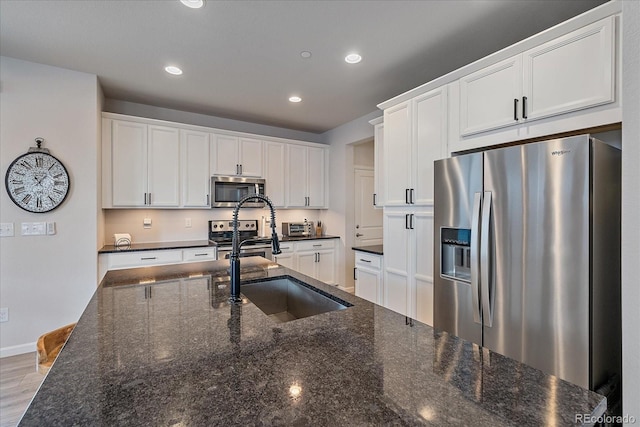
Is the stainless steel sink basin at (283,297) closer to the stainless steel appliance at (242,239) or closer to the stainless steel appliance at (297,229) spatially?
the stainless steel appliance at (242,239)

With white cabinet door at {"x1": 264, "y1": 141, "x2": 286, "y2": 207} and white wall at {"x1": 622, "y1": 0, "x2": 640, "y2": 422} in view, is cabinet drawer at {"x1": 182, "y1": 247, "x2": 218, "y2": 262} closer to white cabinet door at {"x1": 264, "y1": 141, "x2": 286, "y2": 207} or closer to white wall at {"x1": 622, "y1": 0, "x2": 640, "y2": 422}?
white cabinet door at {"x1": 264, "y1": 141, "x2": 286, "y2": 207}

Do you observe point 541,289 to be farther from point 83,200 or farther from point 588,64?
point 83,200

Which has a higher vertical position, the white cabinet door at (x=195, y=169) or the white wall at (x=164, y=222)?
the white cabinet door at (x=195, y=169)

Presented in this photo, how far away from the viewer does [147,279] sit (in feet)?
5.75

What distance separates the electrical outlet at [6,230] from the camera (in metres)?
2.75

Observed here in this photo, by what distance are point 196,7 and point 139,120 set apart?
80.4 inches

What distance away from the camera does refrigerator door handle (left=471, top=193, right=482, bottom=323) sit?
1.90 m

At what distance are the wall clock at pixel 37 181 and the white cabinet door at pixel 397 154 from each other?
3.17m

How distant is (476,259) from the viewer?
1.90 m

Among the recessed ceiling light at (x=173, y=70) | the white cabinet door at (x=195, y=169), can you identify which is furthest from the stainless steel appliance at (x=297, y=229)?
the recessed ceiling light at (x=173, y=70)

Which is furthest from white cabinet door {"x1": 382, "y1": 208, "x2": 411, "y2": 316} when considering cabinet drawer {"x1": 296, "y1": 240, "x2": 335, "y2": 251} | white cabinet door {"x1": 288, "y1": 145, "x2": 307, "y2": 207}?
white cabinet door {"x1": 288, "y1": 145, "x2": 307, "y2": 207}

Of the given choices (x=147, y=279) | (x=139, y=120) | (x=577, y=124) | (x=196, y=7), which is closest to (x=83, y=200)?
(x=139, y=120)

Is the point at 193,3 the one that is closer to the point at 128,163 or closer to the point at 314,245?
the point at 128,163

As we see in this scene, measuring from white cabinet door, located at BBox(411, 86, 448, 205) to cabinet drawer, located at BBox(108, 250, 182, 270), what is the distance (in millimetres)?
2784
